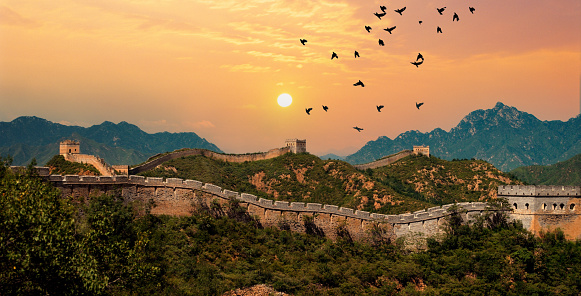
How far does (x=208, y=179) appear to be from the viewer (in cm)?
7031

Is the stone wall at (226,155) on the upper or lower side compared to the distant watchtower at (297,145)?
lower

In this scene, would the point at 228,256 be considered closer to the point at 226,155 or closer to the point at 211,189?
the point at 211,189

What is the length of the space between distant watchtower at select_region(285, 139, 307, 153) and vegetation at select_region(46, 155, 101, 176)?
3746 cm

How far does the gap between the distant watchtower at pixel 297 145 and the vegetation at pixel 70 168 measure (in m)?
37.5

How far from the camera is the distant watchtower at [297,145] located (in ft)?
300

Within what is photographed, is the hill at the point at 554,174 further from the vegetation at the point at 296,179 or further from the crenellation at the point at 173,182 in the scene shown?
the crenellation at the point at 173,182

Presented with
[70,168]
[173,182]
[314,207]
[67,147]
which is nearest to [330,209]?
[314,207]

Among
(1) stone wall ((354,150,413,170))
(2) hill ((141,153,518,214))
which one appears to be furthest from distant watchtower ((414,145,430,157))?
(2) hill ((141,153,518,214))

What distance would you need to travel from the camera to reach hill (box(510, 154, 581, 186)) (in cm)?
15912

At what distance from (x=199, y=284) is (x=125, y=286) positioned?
6018mm

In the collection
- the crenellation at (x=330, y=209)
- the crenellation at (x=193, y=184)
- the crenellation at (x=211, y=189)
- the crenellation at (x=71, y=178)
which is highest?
the crenellation at (x=71, y=178)

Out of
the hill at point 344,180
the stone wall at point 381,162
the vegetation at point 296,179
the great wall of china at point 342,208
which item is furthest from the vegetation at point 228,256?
the stone wall at point 381,162

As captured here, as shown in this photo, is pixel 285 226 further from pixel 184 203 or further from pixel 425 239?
pixel 425 239

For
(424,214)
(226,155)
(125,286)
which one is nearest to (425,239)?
(424,214)
